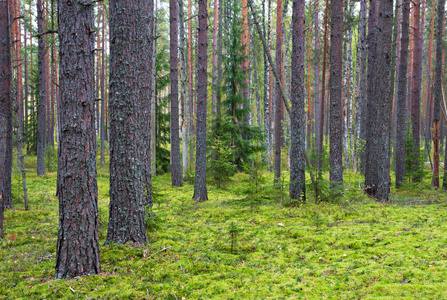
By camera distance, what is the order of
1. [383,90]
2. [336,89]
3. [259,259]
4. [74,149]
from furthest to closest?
[336,89]
[383,90]
[259,259]
[74,149]

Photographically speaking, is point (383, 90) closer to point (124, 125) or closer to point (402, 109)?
point (402, 109)

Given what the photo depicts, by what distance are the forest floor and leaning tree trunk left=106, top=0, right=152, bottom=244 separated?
1.32 ft

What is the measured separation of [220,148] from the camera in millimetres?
11984

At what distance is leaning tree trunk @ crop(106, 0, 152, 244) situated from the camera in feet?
15.0

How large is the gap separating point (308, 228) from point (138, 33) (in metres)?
4.80

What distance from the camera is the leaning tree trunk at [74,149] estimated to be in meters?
3.57

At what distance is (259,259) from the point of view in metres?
4.49

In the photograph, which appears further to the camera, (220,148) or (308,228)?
(220,148)

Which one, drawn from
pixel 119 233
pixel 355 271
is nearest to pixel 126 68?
pixel 119 233

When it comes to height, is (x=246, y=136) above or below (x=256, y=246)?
above

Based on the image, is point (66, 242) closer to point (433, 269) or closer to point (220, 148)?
point (433, 269)

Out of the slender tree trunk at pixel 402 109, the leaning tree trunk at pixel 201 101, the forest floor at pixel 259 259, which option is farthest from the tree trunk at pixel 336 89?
the slender tree trunk at pixel 402 109

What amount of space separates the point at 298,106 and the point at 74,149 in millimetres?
5933

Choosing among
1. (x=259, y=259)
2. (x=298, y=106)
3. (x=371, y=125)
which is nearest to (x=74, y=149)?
(x=259, y=259)
